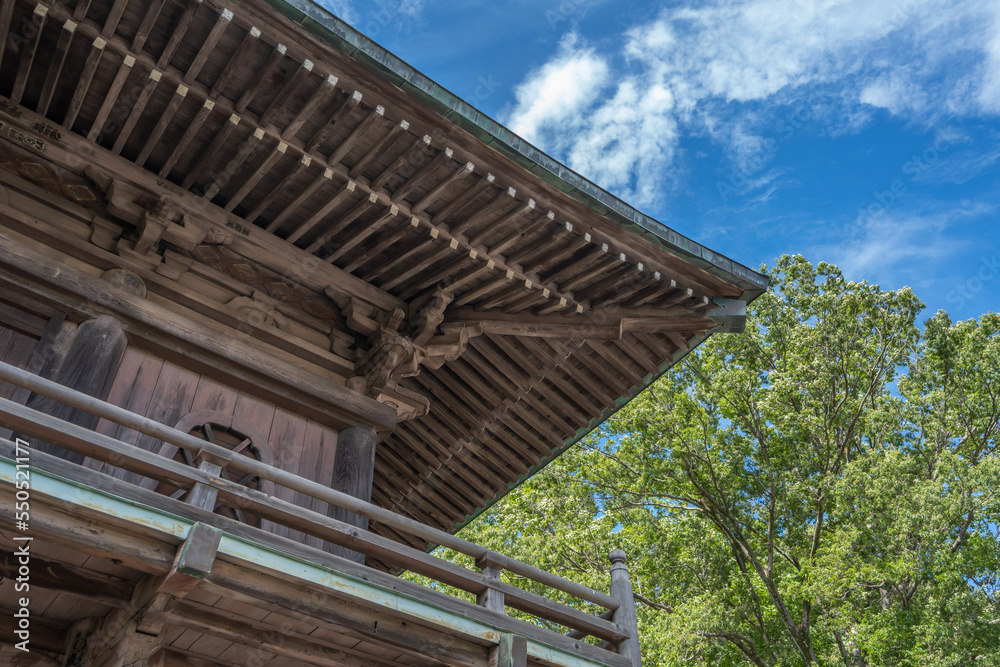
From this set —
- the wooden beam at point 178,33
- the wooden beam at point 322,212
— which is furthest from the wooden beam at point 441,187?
the wooden beam at point 178,33

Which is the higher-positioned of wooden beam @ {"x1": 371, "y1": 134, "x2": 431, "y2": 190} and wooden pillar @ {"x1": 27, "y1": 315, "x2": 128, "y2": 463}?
wooden beam @ {"x1": 371, "y1": 134, "x2": 431, "y2": 190}

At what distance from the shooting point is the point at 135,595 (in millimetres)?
4160

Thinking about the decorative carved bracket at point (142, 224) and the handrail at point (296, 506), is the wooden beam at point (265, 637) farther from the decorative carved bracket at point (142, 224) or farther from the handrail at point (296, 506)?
the decorative carved bracket at point (142, 224)

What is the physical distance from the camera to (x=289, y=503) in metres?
4.57

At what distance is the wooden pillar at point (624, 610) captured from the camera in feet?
18.0

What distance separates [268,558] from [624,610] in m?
2.80

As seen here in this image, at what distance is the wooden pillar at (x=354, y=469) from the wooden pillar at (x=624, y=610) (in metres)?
1.99

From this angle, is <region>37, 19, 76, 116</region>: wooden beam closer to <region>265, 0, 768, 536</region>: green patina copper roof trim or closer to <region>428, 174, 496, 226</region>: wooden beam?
<region>265, 0, 768, 536</region>: green patina copper roof trim

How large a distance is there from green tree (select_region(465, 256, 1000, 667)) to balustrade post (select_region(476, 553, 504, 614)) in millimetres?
9713

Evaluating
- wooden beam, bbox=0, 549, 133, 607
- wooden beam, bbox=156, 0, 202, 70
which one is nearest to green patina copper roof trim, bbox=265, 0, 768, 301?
wooden beam, bbox=156, 0, 202, 70

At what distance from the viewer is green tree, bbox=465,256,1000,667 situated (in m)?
13.6

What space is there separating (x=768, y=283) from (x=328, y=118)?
400 cm

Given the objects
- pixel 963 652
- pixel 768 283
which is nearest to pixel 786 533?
pixel 963 652

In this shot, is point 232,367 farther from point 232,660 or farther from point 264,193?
point 232,660
